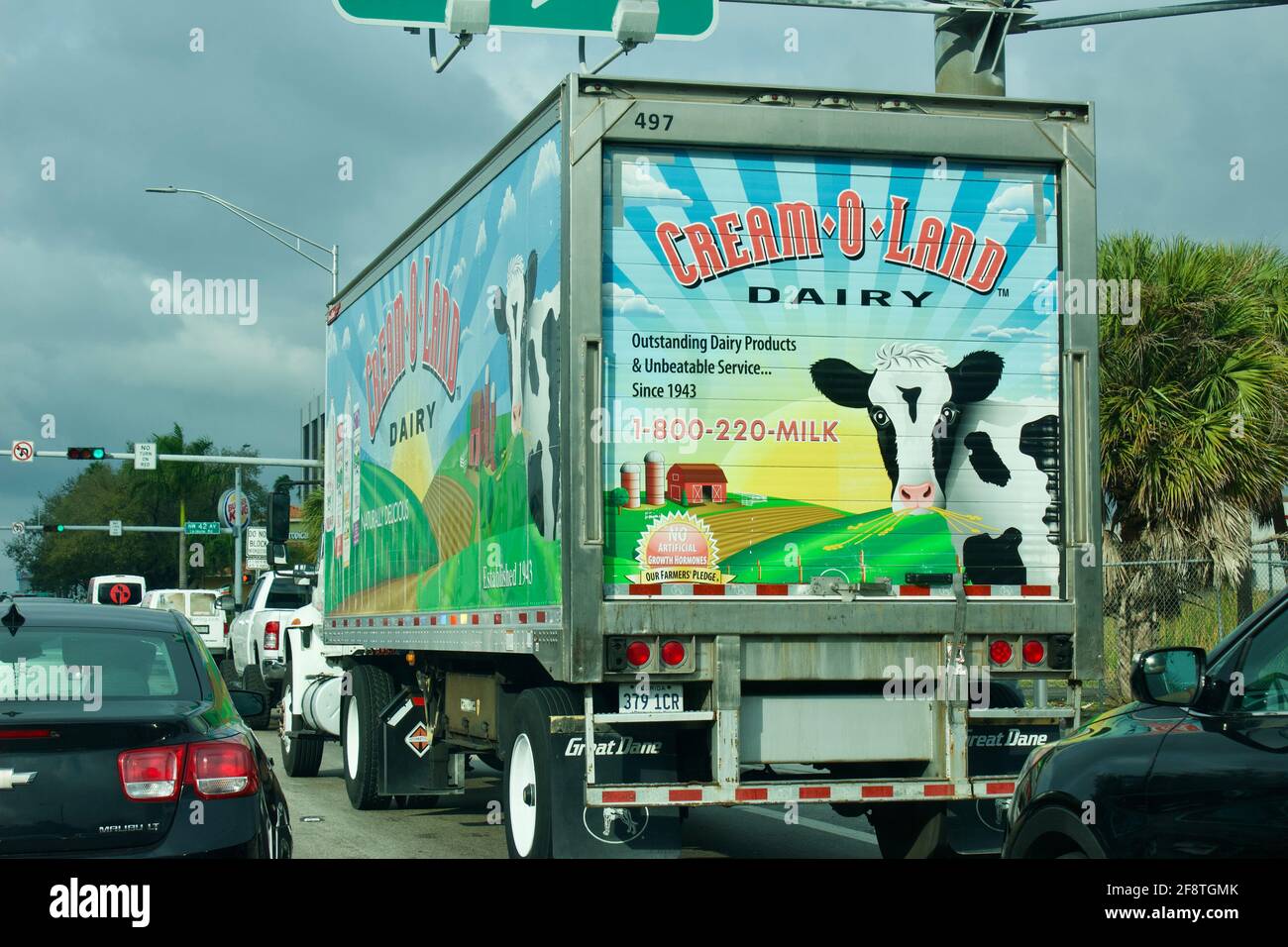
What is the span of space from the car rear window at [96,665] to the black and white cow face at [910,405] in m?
3.57

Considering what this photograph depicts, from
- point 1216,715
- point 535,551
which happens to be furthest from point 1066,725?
point 1216,715

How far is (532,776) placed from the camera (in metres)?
9.23

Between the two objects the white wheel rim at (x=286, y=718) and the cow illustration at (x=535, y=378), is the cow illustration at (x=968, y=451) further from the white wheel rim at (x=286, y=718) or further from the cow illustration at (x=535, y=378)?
the white wheel rim at (x=286, y=718)

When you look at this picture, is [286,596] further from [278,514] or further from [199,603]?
[199,603]

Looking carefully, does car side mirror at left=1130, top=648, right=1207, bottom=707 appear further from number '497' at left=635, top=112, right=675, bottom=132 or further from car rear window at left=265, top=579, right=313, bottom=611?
car rear window at left=265, top=579, right=313, bottom=611

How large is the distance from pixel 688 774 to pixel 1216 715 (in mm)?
4556

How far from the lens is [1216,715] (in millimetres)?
4590

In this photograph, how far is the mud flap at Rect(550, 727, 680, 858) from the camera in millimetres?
8555

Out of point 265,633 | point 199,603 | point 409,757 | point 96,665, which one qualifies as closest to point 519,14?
point 409,757

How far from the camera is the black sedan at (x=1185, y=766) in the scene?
4234 mm

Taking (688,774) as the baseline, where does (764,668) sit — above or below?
above

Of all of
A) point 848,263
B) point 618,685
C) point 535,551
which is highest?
point 848,263
